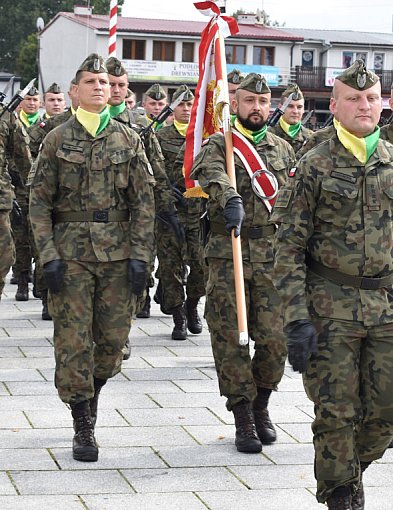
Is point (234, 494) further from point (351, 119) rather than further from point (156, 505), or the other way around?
point (351, 119)

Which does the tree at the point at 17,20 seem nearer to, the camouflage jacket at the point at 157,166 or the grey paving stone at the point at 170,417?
the camouflage jacket at the point at 157,166

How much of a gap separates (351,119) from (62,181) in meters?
2.11

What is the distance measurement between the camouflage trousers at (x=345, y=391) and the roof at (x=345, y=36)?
7153 cm

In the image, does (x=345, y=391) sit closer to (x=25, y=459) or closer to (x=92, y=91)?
(x=25, y=459)

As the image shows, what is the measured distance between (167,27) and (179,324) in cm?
6349

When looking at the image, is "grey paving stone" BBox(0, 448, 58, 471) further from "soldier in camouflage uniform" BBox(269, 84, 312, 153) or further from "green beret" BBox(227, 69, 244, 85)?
"soldier in camouflage uniform" BBox(269, 84, 312, 153)

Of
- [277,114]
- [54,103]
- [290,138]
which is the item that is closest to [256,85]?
[277,114]

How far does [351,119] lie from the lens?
6.02 metres

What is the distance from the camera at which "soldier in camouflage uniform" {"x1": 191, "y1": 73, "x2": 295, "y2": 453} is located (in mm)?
7680

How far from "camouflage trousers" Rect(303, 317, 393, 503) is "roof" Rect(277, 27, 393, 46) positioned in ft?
235

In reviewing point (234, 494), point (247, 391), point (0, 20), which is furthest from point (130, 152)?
point (0, 20)

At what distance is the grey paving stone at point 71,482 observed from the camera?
6.59 metres

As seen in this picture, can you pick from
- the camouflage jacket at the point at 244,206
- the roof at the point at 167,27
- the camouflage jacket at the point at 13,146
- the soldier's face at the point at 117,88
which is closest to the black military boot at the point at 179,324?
the camouflage jacket at the point at 13,146

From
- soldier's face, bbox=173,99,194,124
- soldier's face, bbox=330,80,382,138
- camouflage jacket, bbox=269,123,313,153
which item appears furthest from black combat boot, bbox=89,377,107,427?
camouflage jacket, bbox=269,123,313,153
